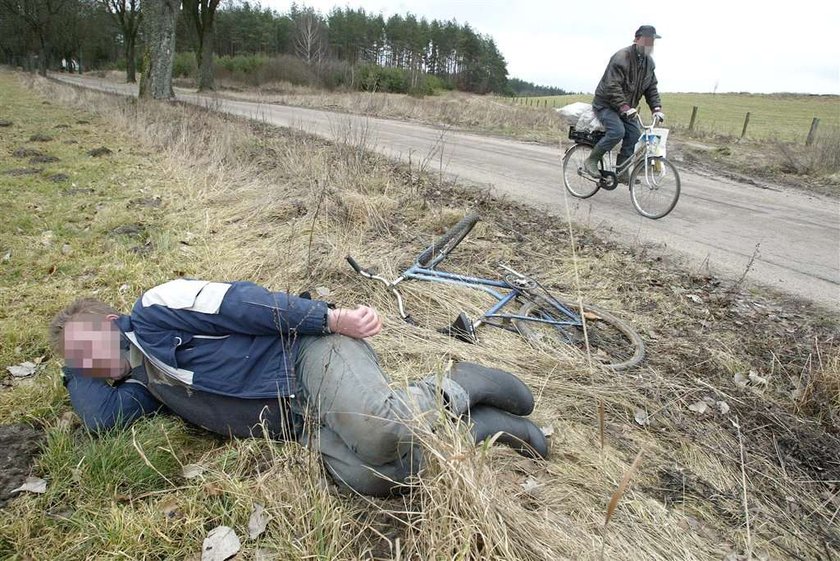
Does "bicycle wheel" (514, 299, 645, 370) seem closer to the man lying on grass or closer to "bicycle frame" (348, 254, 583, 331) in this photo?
"bicycle frame" (348, 254, 583, 331)

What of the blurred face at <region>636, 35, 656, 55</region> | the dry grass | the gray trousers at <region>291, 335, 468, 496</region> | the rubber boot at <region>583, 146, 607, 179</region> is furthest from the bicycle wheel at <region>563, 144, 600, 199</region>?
the gray trousers at <region>291, 335, 468, 496</region>

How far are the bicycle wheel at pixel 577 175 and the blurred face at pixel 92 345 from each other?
5.98 m

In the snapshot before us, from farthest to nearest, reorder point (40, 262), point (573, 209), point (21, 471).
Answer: point (573, 209)
point (40, 262)
point (21, 471)

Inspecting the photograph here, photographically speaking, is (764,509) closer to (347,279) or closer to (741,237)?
(347,279)

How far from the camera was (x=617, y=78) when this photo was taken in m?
6.29

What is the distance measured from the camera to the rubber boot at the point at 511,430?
89.0 inches

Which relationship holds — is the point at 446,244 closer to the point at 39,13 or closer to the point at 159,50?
the point at 159,50

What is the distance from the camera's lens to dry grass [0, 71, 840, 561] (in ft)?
5.89

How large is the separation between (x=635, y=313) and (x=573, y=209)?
2.95 metres

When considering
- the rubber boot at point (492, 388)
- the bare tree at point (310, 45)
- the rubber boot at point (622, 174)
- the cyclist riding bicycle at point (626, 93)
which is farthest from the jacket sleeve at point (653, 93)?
the bare tree at point (310, 45)

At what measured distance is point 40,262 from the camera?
4352 mm

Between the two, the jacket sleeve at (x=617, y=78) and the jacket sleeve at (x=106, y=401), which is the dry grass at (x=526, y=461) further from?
the jacket sleeve at (x=617, y=78)

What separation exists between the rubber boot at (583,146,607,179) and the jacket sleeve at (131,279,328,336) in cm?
549

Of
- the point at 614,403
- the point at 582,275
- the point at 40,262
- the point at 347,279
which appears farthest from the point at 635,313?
the point at 40,262
